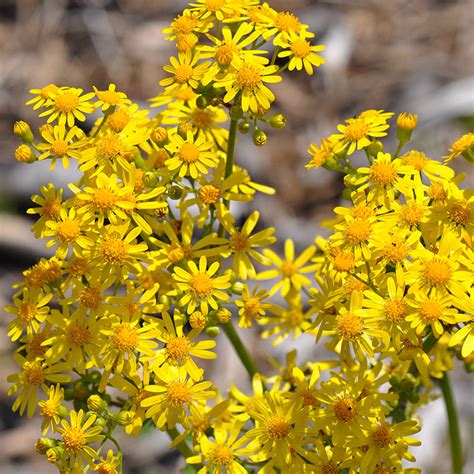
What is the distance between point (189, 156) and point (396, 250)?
0.99 metres

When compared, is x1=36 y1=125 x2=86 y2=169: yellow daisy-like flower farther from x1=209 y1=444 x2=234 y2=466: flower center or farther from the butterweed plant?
x1=209 y1=444 x2=234 y2=466: flower center

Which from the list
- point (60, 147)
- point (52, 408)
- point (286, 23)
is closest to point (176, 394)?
point (52, 408)

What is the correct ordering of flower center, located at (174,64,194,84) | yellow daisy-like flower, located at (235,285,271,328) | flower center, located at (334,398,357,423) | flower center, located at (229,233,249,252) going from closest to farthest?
1. flower center, located at (334,398,357,423)
2. flower center, located at (174,64,194,84)
3. yellow daisy-like flower, located at (235,285,271,328)
4. flower center, located at (229,233,249,252)

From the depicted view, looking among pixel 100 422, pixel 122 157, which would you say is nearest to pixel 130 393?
pixel 100 422

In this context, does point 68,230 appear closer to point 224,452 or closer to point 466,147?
point 224,452

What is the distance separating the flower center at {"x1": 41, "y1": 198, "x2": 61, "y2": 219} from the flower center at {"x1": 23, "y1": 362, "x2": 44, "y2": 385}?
26.0 inches

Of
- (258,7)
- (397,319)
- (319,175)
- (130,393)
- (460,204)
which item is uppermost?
(258,7)

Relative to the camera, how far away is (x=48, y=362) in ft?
11.2

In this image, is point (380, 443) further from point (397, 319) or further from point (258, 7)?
point (258, 7)

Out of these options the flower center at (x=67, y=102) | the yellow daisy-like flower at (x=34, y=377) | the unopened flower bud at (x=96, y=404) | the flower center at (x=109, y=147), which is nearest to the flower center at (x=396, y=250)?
the flower center at (x=109, y=147)

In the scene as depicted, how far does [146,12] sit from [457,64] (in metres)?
4.52

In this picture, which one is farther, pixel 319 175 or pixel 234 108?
pixel 319 175

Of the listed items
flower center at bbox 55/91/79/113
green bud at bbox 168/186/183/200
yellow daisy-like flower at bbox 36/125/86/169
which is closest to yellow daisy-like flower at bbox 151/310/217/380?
green bud at bbox 168/186/183/200

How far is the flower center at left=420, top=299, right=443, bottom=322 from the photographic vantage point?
2.99m
